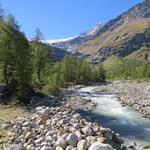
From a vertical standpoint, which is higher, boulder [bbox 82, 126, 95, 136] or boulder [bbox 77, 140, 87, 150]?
boulder [bbox 82, 126, 95, 136]

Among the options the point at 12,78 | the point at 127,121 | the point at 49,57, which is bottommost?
the point at 127,121

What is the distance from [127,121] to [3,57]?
79.5 ft

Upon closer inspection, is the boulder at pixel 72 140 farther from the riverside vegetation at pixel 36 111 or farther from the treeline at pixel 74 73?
the treeline at pixel 74 73

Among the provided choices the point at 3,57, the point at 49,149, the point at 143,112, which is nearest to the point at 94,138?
the point at 49,149

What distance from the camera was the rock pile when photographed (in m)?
23.0

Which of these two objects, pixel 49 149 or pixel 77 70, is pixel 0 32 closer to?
pixel 49 149

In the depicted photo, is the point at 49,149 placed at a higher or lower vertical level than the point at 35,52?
lower

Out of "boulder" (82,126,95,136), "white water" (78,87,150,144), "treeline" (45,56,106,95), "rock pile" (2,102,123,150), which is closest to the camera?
"rock pile" (2,102,123,150)

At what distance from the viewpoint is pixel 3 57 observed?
196ft

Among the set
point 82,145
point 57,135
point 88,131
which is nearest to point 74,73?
point 57,135

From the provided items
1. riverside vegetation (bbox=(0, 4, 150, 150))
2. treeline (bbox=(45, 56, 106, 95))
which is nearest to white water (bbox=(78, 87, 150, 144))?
riverside vegetation (bbox=(0, 4, 150, 150))

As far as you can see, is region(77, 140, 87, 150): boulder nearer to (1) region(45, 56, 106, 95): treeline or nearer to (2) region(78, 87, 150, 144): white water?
(2) region(78, 87, 150, 144): white water

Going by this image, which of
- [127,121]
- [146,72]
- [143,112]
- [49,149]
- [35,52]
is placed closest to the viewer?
[49,149]

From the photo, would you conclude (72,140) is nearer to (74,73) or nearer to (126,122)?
(126,122)
